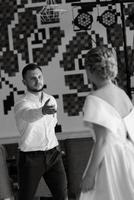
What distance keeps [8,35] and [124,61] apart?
1.08 m

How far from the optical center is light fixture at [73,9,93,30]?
12.5ft

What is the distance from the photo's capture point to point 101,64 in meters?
1.87

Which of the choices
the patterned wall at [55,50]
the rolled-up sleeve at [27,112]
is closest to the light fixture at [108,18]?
the patterned wall at [55,50]

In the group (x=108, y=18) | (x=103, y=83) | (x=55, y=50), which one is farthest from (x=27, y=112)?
(x=108, y=18)

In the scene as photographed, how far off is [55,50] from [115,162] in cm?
215

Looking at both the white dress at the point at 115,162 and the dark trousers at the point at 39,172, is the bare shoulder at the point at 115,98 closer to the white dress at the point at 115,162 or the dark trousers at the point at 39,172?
the white dress at the point at 115,162

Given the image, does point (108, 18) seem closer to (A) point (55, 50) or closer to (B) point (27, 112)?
(A) point (55, 50)

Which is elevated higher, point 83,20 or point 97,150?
point 83,20

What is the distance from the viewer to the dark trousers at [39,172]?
2.82 metres

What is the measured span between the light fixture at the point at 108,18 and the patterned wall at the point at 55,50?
0.04 meters

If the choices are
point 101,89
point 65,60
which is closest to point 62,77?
point 65,60

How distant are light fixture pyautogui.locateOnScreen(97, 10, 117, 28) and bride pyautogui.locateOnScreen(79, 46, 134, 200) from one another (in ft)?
6.45

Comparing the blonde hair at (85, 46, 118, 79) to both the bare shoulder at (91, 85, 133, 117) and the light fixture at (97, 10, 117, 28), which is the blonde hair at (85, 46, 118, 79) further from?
the light fixture at (97, 10, 117, 28)

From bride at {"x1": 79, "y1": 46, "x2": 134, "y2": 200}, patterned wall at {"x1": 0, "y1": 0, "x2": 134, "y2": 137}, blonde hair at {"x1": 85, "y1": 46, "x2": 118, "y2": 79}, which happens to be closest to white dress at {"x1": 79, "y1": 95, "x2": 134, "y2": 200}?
bride at {"x1": 79, "y1": 46, "x2": 134, "y2": 200}
